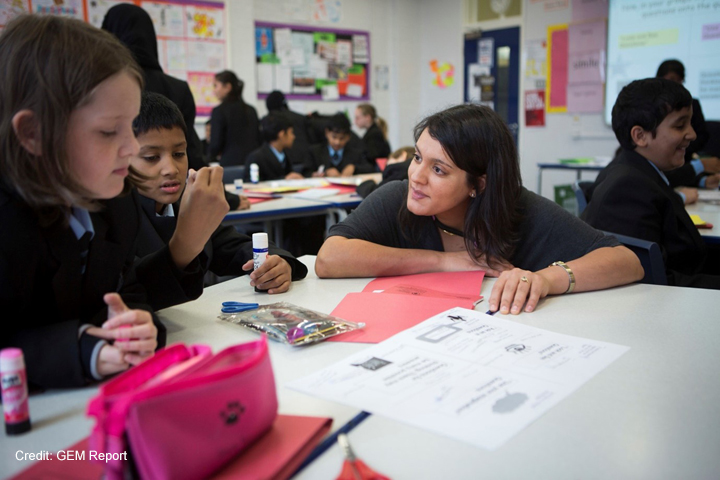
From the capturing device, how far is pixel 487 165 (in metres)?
1.59

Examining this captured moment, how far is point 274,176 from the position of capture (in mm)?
4977

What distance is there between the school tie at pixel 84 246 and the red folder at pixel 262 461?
35 centimetres

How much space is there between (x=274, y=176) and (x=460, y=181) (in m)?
3.55

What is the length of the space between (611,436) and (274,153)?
178 inches

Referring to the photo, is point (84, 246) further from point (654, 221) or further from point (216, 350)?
point (654, 221)

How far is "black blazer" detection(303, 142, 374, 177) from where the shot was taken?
5816 mm

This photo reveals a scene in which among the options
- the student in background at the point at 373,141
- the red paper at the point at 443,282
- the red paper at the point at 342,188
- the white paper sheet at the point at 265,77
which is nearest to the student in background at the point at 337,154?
the student in background at the point at 373,141

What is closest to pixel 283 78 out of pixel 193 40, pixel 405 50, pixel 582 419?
pixel 193 40

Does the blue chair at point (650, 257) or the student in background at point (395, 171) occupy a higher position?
the student in background at point (395, 171)

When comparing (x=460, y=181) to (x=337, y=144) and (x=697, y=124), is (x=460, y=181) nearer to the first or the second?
(x=697, y=124)

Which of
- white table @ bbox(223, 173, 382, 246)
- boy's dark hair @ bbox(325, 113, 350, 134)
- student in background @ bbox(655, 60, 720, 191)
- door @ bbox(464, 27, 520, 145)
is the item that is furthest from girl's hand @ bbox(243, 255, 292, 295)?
door @ bbox(464, 27, 520, 145)

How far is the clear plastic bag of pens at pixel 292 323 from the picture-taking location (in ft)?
3.57

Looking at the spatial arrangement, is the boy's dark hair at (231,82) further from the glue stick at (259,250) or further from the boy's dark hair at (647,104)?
the glue stick at (259,250)

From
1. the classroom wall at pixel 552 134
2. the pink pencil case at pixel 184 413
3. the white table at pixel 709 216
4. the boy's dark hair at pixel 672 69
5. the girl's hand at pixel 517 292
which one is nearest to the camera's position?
the pink pencil case at pixel 184 413
